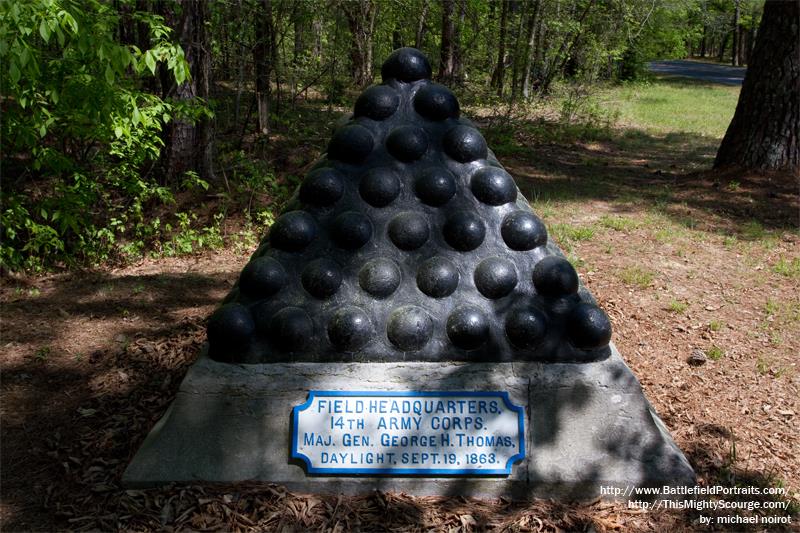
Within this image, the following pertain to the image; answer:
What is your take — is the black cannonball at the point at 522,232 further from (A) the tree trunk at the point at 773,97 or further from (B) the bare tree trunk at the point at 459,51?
(B) the bare tree trunk at the point at 459,51

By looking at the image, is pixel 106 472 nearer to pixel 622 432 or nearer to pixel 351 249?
pixel 351 249

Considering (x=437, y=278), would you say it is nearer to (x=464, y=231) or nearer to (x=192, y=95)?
(x=464, y=231)

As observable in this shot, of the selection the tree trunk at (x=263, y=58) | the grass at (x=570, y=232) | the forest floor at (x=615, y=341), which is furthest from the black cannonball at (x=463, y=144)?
the tree trunk at (x=263, y=58)

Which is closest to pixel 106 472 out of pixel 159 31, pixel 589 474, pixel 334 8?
pixel 589 474

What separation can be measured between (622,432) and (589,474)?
269mm

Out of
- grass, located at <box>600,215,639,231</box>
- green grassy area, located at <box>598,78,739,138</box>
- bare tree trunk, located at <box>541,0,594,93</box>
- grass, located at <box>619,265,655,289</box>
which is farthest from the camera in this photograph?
green grassy area, located at <box>598,78,739,138</box>

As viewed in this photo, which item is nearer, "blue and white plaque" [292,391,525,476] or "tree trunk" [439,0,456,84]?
"blue and white plaque" [292,391,525,476]

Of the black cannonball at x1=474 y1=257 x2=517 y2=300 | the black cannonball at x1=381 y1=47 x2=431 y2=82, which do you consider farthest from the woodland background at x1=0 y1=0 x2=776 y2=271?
the black cannonball at x1=474 y1=257 x2=517 y2=300

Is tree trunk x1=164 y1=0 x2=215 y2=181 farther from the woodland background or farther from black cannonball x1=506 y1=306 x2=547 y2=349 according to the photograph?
black cannonball x1=506 y1=306 x2=547 y2=349

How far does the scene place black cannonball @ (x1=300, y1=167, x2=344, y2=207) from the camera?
3.60 meters

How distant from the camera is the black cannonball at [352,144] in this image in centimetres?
368

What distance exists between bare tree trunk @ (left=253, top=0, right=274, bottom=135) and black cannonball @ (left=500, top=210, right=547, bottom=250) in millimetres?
6826

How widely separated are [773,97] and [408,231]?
7253 mm

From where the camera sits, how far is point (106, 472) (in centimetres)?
349
